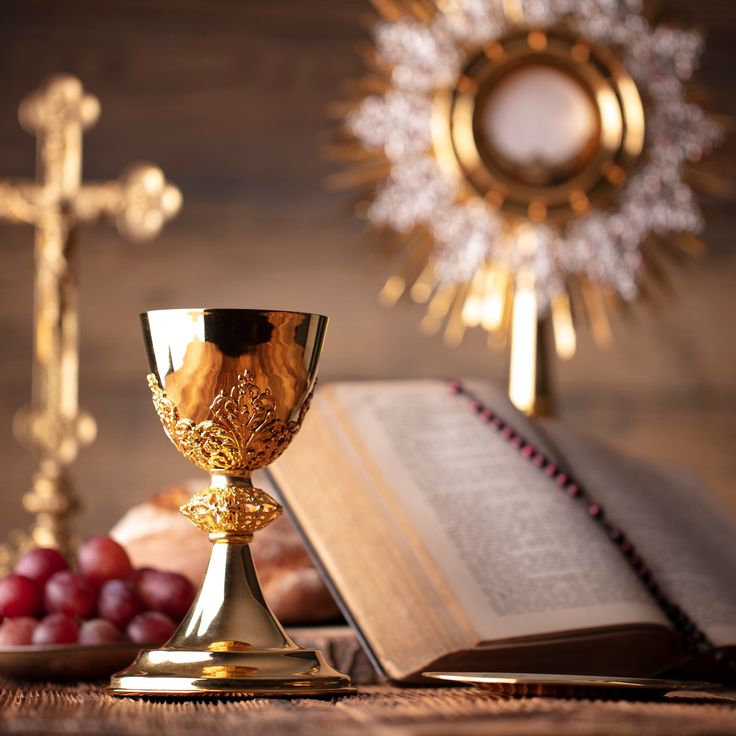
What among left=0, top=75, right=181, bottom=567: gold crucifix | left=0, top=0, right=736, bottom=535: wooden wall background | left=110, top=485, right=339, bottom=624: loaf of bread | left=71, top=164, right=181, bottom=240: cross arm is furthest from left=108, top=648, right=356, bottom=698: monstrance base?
left=0, top=0, right=736, bottom=535: wooden wall background

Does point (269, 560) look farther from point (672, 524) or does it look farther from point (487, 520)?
point (672, 524)

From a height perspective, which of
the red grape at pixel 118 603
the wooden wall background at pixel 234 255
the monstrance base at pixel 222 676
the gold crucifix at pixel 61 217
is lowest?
the monstrance base at pixel 222 676

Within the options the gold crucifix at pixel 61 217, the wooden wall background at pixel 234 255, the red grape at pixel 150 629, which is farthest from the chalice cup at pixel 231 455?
the wooden wall background at pixel 234 255

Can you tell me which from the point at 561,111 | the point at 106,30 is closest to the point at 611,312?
the point at 561,111

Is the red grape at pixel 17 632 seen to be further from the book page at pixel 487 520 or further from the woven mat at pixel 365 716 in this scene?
the book page at pixel 487 520

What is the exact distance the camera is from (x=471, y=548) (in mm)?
636

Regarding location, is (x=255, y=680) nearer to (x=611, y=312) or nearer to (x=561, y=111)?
(x=561, y=111)

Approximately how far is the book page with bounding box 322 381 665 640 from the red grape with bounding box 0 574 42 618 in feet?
0.68

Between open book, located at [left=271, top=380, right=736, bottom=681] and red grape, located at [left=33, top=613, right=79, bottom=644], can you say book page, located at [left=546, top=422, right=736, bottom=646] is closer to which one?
open book, located at [left=271, top=380, right=736, bottom=681]

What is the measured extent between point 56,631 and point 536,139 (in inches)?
33.5

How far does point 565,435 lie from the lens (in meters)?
0.82

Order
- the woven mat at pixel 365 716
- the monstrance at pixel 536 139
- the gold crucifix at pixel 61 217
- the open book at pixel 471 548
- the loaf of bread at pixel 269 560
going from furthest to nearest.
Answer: the monstrance at pixel 536 139, the gold crucifix at pixel 61 217, the loaf of bread at pixel 269 560, the open book at pixel 471 548, the woven mat at pixel 365 716

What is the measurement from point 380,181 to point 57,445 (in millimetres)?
643

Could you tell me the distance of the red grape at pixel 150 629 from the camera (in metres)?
0.61
